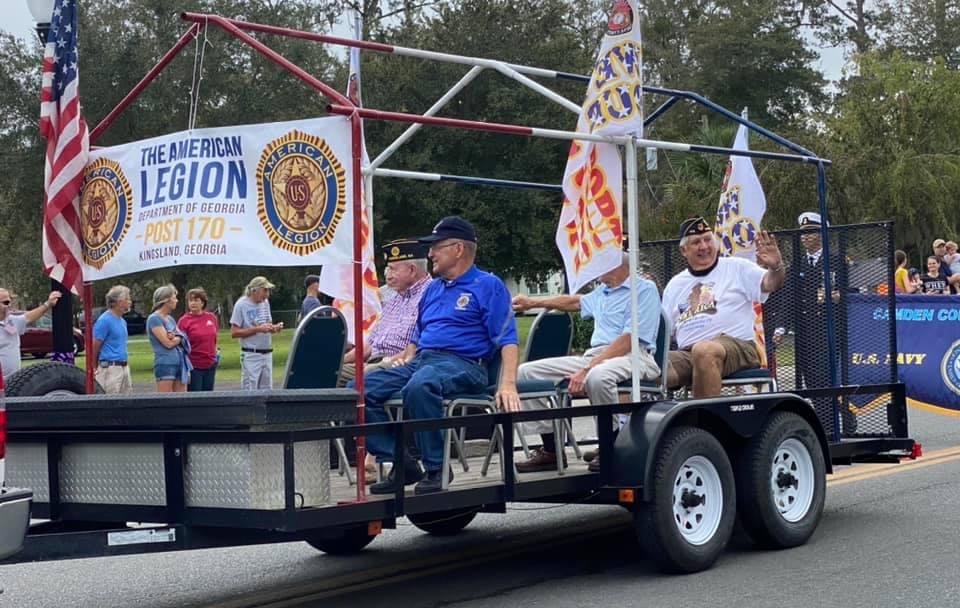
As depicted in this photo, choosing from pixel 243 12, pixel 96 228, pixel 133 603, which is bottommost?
pixel 133 603

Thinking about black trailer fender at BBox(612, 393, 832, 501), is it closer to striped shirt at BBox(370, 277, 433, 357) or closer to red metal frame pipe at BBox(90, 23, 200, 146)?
striped shirt at BBox(370, 277, 433, 357)

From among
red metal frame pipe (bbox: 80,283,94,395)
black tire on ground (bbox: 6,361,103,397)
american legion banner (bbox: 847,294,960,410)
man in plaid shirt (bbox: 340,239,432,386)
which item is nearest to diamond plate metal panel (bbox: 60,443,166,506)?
red metal frame pipe (bbox: 80,283,94,395)

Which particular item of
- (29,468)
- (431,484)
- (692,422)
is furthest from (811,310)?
(29,468)

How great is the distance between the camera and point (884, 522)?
8609 millimetres

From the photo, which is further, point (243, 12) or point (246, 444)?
point (243, 12)

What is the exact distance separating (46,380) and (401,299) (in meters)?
2.41

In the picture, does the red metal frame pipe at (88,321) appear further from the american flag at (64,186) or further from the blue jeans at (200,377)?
the blue jeans at (200,377)

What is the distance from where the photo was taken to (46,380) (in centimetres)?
816

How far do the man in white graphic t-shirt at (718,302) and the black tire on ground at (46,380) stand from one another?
3.83m

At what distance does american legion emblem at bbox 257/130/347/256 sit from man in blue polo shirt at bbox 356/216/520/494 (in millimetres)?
1342

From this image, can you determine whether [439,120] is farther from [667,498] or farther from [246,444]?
[667,498]

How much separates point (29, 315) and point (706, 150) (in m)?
8.22

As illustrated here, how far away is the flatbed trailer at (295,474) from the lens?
18.2ft

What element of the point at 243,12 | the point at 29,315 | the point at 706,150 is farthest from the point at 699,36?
the point at 706,150
